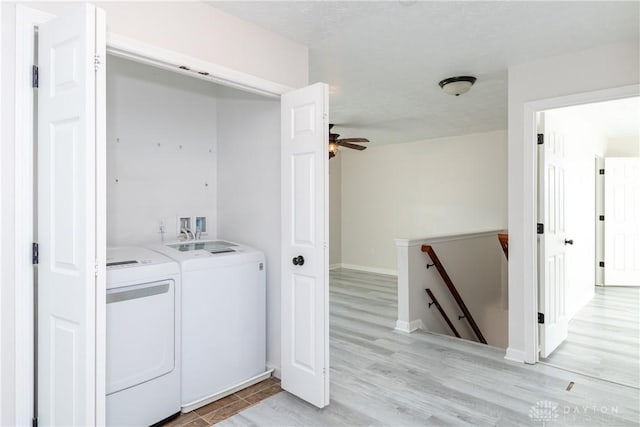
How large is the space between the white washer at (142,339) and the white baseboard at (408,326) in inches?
92.6

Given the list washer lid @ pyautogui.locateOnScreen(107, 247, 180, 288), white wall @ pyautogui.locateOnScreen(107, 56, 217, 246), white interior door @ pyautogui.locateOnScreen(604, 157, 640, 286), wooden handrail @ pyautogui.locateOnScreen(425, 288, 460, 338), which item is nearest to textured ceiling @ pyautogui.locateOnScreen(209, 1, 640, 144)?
white wall @ pyautogui.locateOnScreen(107, 56, 217, 246)

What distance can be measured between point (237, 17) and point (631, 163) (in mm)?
6637

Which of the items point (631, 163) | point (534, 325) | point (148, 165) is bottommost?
point (534, 325)

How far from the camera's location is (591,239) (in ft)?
19.2

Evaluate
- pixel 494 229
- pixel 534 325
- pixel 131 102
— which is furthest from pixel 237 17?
pixel 494 229

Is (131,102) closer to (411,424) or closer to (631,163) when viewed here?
(411,424)

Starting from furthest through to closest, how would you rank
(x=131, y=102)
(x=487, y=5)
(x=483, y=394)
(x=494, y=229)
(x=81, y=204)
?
(x=494, y=229) → (x=131, y=102) → (x=483, y=394) → (x=487, y=5) → (x=81, y=204)

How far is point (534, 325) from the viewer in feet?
→ 10.2

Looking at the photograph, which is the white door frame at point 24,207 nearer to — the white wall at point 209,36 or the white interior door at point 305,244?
the white wall at point 209,36

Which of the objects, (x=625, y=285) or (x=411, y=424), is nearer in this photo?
(x=411, y=424)

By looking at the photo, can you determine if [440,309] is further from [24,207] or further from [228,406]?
[24,207]

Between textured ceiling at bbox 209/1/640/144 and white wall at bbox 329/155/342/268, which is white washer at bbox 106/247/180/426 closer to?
textured ceiling at bbox 209/1/640/144

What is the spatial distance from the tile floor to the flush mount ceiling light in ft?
9.39

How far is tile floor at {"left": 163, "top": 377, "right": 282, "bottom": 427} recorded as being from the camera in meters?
2.27
